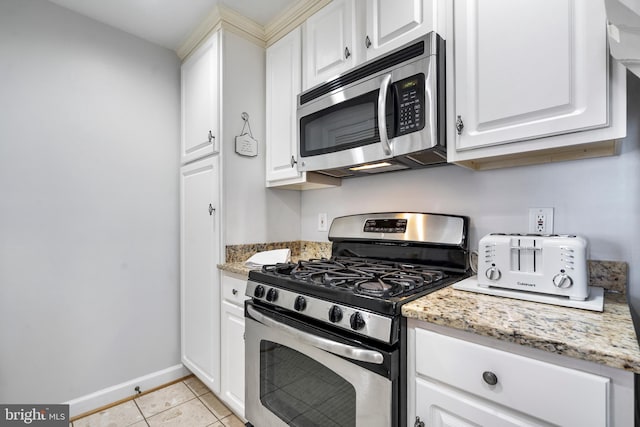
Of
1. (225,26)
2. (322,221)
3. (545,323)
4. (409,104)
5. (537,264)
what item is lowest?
(545,323)

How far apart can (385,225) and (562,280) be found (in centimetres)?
84

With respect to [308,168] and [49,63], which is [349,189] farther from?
[49,63]

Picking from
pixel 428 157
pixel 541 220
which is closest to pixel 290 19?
pixel 428 157

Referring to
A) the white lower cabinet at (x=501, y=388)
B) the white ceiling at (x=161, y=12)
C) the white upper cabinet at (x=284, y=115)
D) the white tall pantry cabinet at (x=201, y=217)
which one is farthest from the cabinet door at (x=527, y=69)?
the white tall pantry cabinet at (x=201, y=217)

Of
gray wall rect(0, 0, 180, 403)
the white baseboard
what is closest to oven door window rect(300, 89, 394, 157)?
gray wall rect(0, 0, 180, 403)

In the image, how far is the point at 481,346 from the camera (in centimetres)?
79

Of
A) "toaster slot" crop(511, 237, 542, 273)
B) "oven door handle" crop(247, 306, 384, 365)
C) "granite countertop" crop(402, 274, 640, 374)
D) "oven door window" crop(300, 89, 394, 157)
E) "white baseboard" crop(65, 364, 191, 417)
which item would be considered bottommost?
"white baseboard" crop(65, 364, 191, 417)

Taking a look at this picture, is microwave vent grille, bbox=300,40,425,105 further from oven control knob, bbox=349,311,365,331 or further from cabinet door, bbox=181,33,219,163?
oven control knob, bbox=349,311,365,331

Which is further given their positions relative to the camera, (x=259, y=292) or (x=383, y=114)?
(x=259, y=292)

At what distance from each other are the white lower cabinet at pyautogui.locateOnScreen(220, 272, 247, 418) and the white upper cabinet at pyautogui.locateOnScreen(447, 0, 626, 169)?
A: 4.29ft

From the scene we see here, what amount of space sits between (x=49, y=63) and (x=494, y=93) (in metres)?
2.42

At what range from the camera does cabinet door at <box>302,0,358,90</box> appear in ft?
4.89

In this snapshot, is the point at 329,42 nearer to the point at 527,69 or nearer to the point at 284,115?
the point at 284,115

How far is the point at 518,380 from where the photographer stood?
28.7 inches
